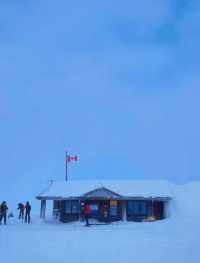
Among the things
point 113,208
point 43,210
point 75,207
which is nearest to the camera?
point 113,208

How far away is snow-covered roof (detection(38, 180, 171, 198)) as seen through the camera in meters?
38.3

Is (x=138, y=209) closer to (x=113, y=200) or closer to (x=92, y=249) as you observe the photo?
(x=113, y=200)

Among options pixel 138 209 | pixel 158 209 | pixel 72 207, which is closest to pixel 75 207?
pixel 72 207

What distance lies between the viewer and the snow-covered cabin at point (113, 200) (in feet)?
125

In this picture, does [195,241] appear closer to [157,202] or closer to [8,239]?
[8,239]

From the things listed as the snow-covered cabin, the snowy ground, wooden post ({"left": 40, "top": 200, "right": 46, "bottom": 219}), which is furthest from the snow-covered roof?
the snowy ground

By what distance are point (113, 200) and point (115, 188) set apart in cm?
110

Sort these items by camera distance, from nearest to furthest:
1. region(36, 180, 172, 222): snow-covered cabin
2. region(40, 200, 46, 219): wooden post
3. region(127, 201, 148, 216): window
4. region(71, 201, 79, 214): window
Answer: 1. region(36, 180, 172, 222): snow-covered cabin
2. region(127, 201, 148, 216): window
3. region(40, 200, 46, 219): wooden post
4. region(71, 201, 79, 214): window

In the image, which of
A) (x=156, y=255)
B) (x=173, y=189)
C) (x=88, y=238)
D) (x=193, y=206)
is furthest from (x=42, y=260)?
(x=173, y=189)

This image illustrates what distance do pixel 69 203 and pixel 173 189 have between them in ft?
33.1

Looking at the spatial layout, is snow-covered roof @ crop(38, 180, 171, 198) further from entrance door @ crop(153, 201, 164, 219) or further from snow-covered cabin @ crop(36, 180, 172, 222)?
entrance door @ crop(153, 201, 164, 219)

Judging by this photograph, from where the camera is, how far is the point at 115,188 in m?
39.7

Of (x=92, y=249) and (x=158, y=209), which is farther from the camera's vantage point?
(x=158, y=209)

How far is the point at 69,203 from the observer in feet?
132
